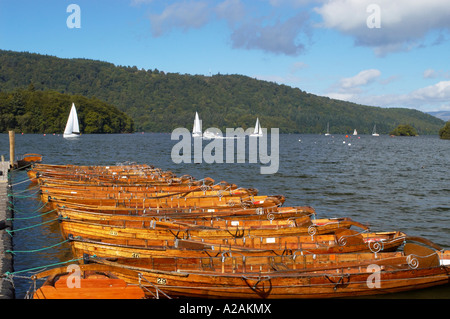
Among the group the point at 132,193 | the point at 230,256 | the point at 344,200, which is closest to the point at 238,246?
the point at 230,256

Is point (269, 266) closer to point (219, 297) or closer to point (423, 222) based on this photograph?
point (219, 297)

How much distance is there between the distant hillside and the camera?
156m

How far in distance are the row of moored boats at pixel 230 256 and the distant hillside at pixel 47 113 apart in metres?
148

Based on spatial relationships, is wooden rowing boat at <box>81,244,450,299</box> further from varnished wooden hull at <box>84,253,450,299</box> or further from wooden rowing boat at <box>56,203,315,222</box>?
wooden rowing boat at <box>56,203,315,222</box>

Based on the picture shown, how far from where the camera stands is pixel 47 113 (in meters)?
166

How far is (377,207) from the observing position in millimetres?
32406

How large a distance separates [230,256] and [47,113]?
168m

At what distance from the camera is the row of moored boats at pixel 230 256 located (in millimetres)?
12891

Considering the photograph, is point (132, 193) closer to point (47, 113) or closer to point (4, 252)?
point (4, 252)

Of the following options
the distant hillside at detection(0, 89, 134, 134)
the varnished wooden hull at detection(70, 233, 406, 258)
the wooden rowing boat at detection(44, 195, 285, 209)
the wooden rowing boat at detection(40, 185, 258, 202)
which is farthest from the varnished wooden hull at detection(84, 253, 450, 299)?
the distant hillside at detection(0, 89, 134, 134)

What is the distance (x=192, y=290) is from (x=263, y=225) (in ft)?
24.5

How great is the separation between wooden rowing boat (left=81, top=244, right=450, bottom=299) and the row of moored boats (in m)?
0.03
